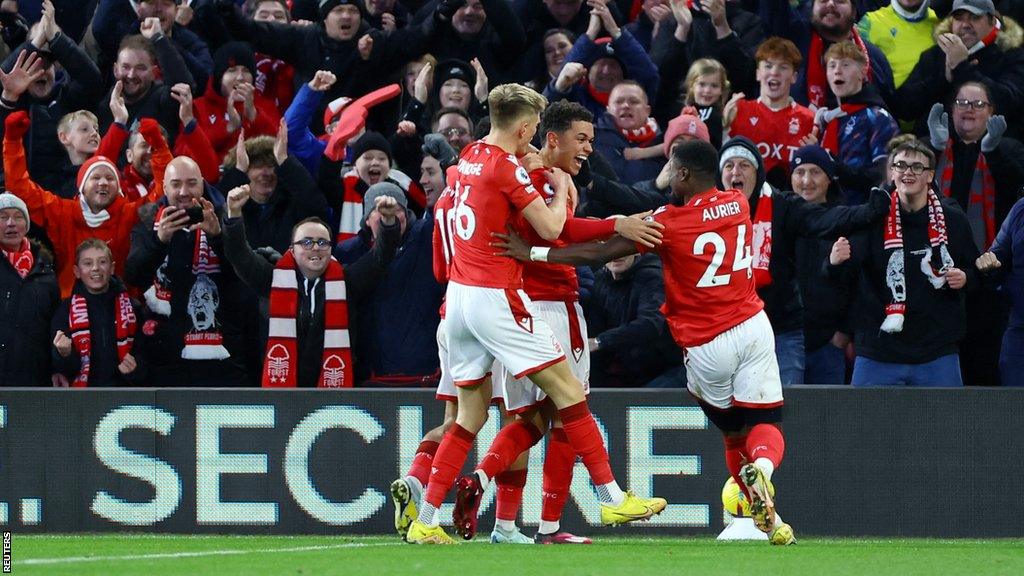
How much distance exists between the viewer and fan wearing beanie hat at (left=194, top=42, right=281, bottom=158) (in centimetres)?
1259

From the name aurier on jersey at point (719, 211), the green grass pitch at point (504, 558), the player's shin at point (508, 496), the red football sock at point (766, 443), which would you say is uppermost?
the name aurier on jersey at point (719, 211)

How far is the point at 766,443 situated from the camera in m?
8.27

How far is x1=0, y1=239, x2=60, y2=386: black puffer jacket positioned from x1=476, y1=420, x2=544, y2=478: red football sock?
12.6 ft

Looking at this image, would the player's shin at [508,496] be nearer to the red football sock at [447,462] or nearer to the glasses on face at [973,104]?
Answer: the red football sock at [447,462]

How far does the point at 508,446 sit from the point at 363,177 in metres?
3.71

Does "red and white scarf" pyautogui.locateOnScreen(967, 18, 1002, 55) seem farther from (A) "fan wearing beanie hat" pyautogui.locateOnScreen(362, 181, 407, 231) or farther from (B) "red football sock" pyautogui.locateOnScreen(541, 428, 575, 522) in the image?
(B) "red football sock" pyautogui.locateOnScreen(541, 428, 575, 522)

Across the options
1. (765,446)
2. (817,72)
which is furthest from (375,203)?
(817,72)

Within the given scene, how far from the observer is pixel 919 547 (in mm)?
8695

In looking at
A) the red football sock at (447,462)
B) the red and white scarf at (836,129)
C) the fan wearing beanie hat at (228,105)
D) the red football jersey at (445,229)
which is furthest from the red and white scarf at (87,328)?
the red and white scarf at (836,129)

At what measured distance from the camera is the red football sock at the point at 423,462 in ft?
28.3

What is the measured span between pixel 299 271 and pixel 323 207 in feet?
3.13

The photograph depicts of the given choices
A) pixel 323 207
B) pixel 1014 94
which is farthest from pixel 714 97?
pixel 323 207

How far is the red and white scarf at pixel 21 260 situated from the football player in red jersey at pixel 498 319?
3.94 metres

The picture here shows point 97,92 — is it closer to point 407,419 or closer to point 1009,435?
point 407,419
